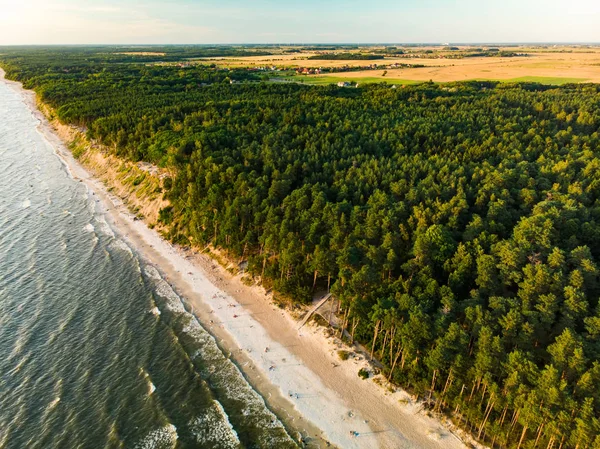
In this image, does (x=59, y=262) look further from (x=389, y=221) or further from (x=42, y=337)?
(x=389, y=221)

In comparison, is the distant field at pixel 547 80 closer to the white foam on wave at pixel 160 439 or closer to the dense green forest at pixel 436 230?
the dense green forest at pixel 436 230

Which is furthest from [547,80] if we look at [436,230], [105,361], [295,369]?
[105,361]

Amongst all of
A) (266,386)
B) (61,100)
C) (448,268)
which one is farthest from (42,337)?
(61,100)

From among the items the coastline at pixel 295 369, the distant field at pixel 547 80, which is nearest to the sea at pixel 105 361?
the coastline at pixel 295 369

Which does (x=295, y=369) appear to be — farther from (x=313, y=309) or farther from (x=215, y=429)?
(x=215, y=429)

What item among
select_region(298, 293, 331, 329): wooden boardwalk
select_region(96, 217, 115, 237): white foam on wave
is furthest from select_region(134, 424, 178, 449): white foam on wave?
select_region(96, 217, 115, 237): white foam on wave

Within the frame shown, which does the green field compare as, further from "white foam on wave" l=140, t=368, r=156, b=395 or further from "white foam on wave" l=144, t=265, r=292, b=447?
"white foam on wave" l=140, t=368, r=156, b=395
